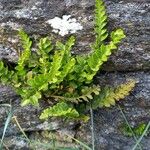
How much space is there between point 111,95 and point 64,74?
0.39 meters

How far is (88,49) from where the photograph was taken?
8.73 ft

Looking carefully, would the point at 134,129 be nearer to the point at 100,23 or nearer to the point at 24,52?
the point at 100,23

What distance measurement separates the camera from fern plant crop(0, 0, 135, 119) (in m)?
2.50

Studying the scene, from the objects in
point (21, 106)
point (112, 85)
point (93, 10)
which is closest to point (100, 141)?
point (112, 85)

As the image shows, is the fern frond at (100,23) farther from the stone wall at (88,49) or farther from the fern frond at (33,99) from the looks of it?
→ the fern frond at (33,99)

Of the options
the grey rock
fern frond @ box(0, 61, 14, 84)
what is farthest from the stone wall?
fern frond @ box(0, 61, 14, 84)

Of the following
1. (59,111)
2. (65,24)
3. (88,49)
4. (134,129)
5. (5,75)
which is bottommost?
(134,129)

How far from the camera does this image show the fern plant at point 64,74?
2.50 m

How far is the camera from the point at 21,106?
9.38 ft

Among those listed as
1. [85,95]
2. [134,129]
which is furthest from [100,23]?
[134,129]

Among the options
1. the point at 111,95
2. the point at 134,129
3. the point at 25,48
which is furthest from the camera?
the point at 134,129

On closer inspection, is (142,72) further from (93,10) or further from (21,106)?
(21,106)

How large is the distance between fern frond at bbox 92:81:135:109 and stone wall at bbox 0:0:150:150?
0.29 feet

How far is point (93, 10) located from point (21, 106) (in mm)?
867
